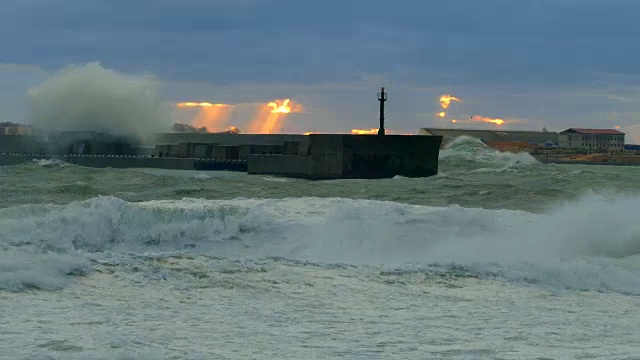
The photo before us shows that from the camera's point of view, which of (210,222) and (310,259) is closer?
(310,259)

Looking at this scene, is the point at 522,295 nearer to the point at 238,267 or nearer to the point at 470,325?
the point at 470,325

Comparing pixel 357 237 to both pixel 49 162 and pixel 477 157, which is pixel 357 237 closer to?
pixel 49 162

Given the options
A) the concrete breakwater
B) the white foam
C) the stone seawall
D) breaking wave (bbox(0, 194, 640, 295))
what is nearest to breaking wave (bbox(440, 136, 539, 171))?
the concrete breakwater

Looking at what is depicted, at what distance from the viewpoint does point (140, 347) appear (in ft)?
18.5

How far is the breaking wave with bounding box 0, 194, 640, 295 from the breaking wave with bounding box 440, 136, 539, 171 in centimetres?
2591

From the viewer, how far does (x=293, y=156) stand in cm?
3036

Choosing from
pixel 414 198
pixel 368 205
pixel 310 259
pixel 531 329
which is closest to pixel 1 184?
pixel 414 198

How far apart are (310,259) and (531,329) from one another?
349 centimetres

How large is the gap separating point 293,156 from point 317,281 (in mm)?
22010

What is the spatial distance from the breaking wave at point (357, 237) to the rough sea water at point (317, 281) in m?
0.03

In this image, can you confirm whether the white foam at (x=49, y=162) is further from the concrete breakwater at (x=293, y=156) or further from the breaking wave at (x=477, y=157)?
the breaking wave at (x=477, y=157)

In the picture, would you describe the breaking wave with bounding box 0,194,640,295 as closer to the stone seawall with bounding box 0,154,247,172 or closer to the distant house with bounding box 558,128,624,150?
the stone seawall with bounding box 0,154,247,172

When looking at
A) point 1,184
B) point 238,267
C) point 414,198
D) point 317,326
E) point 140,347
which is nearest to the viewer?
point 140,347

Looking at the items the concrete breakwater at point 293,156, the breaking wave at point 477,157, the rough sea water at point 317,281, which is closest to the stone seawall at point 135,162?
the concrete breakwater at point 293,156
